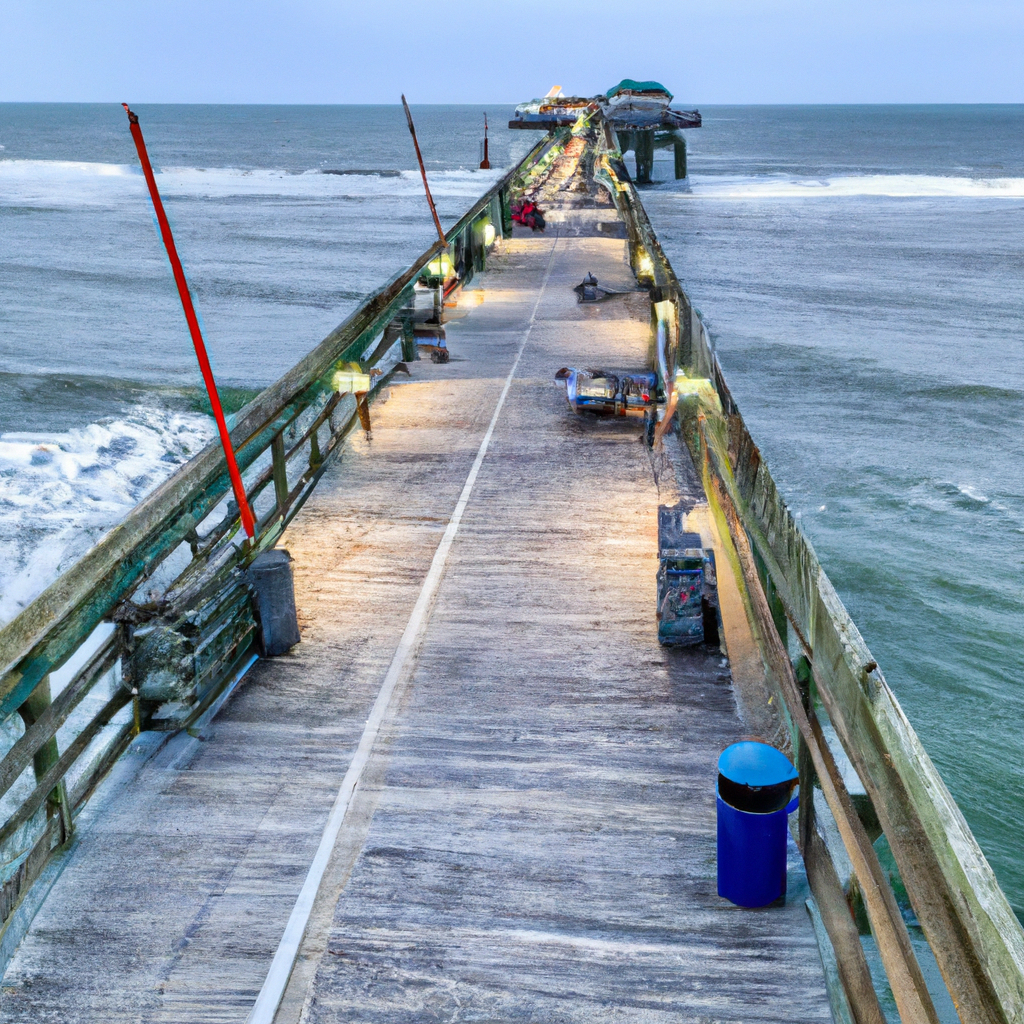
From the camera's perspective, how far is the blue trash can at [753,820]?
480cm

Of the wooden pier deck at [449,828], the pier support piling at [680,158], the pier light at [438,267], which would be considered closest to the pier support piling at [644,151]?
the pier support piling at [680,158]

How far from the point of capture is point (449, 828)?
5.70 m

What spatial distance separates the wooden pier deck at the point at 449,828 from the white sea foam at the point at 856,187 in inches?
3261

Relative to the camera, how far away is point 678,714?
683cm

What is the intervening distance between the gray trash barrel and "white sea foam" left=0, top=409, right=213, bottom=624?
9.14m

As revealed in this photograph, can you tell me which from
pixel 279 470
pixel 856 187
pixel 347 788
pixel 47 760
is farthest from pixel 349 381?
pixel 856 187

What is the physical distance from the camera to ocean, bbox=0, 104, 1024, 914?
15094 mm

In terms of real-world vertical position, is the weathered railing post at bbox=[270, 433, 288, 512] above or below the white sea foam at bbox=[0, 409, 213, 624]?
above

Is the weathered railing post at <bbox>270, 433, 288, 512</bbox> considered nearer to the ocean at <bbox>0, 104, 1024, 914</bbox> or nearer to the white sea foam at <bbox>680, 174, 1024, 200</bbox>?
the ocean at <bbox>0, 104, 1024, 914</bbox>

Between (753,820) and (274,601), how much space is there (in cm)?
400

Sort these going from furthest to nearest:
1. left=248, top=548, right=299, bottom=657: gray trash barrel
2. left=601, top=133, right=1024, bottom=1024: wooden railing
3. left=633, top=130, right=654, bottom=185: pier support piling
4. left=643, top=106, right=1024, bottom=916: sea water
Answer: left=633, top=130, right=654, bottom=185: pier support piling
left=643, top=106, right=1024, bottom=916: sea water
left=248, top=548, right=299, bottom=657: gray trash barrel
left=601, top=133, right=1024, bottom=1024: wooden railing

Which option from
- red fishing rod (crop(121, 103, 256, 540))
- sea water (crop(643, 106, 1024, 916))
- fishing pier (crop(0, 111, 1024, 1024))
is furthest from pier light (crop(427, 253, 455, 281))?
red fishing rod (crop(121, 103, 256, 540))

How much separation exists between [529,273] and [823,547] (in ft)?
36.9

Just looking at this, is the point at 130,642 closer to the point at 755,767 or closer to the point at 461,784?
the point at 461,784
